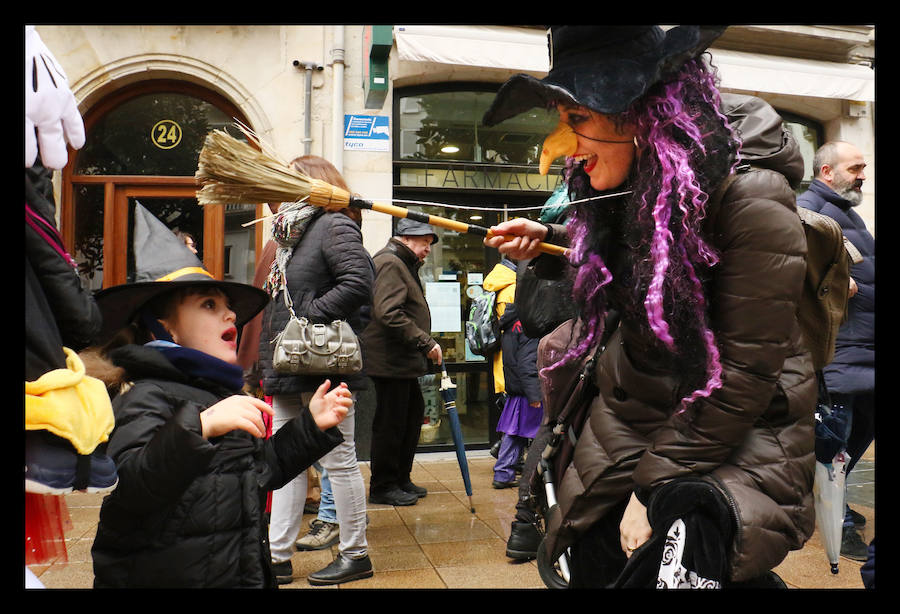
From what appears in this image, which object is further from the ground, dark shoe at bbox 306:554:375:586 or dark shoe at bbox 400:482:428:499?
dark shoe at bbox 306:554:375:586

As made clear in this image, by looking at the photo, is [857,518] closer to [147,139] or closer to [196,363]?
[196,363]

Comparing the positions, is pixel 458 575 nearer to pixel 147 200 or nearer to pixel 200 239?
pixel 200 239

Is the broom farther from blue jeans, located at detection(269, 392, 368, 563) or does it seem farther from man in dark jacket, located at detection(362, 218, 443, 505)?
man in dark jacket, located at detection(362, 218, 443, 505)

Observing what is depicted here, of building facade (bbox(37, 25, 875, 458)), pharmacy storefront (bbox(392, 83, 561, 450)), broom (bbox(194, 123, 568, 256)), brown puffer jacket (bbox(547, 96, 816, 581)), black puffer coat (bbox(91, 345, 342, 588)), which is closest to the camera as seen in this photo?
brown puffer jacket (bbox(547, 96, 816, 581))

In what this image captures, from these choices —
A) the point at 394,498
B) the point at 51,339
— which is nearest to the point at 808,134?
the point at 394,498

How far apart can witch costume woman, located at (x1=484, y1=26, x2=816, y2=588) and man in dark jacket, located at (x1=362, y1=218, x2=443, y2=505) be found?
3.07 meters

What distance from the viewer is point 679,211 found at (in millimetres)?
1698

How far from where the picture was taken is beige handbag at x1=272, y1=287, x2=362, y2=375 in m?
3.38

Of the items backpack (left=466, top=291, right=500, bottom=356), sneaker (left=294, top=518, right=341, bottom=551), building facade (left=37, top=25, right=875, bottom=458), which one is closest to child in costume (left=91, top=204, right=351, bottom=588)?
sneaker (left=294, top=518, right=341, bottom=551)

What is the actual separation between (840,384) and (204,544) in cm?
343

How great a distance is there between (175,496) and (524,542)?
7.79 ft

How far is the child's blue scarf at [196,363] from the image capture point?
209 cm
